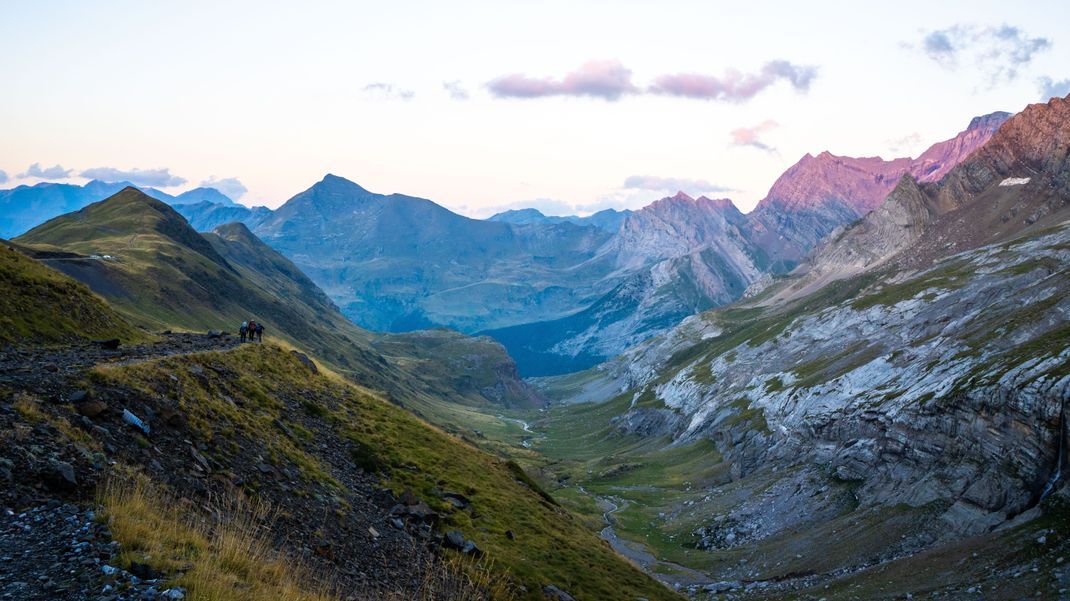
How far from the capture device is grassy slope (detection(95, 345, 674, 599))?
3691 cm

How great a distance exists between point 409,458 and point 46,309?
88.8 ft

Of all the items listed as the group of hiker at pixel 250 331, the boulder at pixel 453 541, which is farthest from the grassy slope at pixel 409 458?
the group of hiker at pixel 250 331

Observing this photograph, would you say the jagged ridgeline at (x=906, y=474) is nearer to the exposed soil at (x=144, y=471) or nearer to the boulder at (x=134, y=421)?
the exposed soil at (x=144, y=471)

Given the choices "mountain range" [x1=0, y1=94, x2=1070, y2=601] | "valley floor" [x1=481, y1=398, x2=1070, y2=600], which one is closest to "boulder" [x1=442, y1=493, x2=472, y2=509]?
"mountain range" [x1=0, y1=94, x2=1070, y2=601]

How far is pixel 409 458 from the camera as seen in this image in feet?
173

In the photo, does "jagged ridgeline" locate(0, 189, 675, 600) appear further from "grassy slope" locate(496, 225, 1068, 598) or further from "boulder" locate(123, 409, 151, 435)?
"grassy slope" locate(496, 225, 1068, 598)

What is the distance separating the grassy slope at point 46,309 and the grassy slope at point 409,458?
8.87m

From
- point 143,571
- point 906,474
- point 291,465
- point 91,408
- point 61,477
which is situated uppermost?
point 91,408

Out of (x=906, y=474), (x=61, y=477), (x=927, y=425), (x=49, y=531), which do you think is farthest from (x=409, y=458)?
(x=927, y=425)

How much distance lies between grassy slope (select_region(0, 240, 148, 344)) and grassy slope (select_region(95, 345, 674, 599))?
887 centimetres

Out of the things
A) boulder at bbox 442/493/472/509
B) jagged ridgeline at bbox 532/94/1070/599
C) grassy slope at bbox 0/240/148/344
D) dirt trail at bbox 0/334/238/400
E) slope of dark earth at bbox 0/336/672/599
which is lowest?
jagged ridgeline at bbox 532/94/1070/599

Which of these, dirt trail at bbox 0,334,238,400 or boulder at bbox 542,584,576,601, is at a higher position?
dirt trail at bbox 0,334,238,400

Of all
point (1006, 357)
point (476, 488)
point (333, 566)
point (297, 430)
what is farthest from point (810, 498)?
point (333, 566)

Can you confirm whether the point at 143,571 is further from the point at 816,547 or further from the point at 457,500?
the point at 816,547
